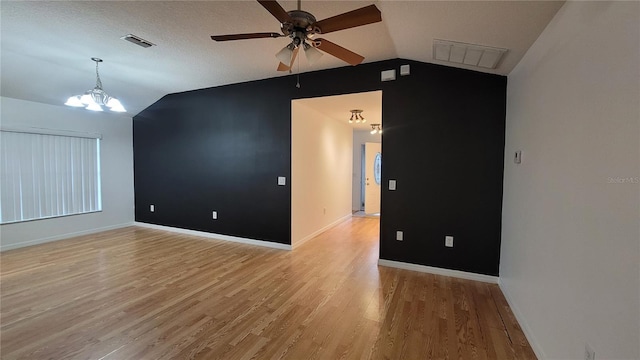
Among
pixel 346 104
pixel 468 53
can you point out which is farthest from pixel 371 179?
pixel 468 53

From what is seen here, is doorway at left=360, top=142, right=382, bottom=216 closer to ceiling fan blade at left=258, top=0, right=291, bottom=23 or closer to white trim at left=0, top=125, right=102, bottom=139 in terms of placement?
ceiling fan blade at left=258, top=0, right=291, bottom=23

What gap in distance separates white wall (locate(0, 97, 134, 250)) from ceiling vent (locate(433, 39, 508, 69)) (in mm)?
6212

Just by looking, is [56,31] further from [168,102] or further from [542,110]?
[542,110]

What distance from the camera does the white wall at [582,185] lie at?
3.88 ft

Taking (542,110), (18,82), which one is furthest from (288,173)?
(18,82)

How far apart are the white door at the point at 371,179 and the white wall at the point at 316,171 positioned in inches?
39.5

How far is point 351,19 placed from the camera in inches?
70.1

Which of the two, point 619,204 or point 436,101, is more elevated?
point 436,101

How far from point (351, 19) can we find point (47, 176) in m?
5.97

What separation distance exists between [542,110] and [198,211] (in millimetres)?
5194

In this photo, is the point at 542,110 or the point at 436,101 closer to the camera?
the point at 542,110

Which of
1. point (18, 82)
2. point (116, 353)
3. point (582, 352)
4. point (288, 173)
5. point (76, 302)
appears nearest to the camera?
point (582, 352)

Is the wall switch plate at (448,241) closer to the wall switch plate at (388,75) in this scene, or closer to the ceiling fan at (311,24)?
the wall switch plate at (388,75)

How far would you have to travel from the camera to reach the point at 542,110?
2090 millimetres
